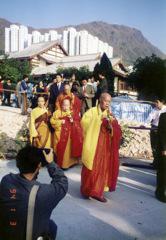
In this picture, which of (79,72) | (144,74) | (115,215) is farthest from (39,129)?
(79,72)

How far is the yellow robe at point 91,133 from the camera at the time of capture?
5.28 m

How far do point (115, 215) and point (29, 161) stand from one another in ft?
7.64

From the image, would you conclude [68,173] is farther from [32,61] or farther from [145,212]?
[32,61]

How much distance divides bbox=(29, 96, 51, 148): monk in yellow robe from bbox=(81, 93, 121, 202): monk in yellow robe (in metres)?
1.99

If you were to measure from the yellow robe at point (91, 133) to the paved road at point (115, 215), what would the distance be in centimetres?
57

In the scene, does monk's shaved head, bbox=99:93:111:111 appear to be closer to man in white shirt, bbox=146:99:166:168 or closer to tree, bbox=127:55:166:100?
man in white shirt, bbox=146:99:166:168

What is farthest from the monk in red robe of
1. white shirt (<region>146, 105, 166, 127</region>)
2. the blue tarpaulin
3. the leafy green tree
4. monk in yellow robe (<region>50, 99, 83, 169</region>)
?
the blue tarpaulin

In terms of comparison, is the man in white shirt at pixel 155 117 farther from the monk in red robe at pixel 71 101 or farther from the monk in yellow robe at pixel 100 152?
the monk in yellow robe at pixel 100 152

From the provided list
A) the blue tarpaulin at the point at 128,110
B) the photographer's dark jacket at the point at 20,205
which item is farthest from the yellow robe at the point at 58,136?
the blue tarpaulin at the point at 128,110

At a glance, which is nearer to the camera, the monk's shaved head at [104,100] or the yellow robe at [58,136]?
the monk's shaved head at [104,100]

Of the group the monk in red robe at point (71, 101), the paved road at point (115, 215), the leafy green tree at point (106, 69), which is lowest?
the paved road at point (115, 215)

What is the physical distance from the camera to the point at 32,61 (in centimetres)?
3572

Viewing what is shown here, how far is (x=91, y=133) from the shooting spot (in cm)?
537

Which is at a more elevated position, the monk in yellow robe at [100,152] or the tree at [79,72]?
the tree at [79,72]
